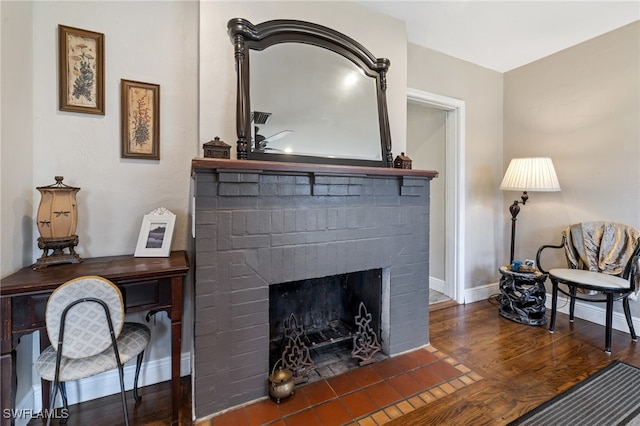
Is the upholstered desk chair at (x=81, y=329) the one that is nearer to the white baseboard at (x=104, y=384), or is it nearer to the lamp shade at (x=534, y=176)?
the white baseboard at (x=104, y=384)

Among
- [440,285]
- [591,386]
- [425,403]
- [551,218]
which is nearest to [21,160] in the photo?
[425,403]

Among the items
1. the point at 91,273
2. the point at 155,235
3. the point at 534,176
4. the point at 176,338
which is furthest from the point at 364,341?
the point at 534,176

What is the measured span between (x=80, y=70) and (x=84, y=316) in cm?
137

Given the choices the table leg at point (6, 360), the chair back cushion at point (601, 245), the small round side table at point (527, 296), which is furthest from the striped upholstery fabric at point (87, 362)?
the chair back cushion at point (601, 245)

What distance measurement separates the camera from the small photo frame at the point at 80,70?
5.15 feet

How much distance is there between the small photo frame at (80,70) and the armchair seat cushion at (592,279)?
11.8 ft

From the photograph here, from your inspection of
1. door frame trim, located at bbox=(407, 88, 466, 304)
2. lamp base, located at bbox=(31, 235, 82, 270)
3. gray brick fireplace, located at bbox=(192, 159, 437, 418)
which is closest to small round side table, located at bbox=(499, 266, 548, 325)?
door frame trim, located at bbox=(407, 88, 466, 304)

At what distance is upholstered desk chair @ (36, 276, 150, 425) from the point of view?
1165mm

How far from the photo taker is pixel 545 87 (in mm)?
2945

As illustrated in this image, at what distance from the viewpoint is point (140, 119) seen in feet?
5.68

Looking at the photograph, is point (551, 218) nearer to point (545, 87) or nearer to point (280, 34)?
point (545, 87)

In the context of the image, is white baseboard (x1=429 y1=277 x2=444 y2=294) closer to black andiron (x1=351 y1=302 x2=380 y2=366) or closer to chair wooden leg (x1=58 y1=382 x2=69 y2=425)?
black andiron (x1=351 y1=302 x2=380 y2=366)

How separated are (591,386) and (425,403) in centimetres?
108

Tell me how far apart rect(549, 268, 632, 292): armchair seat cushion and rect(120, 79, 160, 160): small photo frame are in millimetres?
3267
